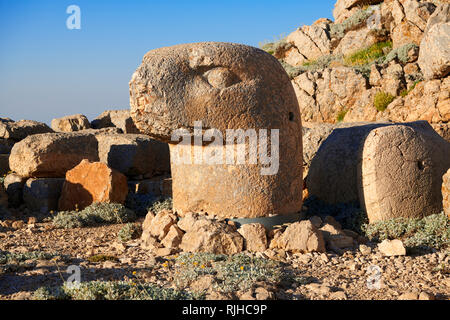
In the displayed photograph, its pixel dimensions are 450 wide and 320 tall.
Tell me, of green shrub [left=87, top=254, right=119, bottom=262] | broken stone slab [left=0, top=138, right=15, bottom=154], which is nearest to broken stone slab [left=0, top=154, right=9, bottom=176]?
broken stone slab [left=0, top=138, right=15, bottom=154]

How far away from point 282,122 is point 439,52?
9.27 metres

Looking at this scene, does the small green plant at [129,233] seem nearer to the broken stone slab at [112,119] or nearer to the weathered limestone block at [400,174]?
the weathered limestone block at [400,174]

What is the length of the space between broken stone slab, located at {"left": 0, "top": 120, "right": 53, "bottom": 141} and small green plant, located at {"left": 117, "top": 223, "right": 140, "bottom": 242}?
6.13 m

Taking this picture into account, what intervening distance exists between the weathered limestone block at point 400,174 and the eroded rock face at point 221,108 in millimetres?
1138

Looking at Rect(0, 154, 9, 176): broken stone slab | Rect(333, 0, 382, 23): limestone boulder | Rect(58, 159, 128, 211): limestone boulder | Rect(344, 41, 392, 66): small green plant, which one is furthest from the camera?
Rect(333, 0, 382, 23): limestone boulder

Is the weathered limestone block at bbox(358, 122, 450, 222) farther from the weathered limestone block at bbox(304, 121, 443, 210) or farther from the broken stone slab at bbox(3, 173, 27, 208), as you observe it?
the broken stone slab at bbox(3, 173, 27, 208)

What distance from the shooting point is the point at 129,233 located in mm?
5773

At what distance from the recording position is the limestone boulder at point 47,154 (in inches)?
317

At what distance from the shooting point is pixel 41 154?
26.4 feet

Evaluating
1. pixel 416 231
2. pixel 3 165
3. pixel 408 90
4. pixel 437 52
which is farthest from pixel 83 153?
pixel 437 52

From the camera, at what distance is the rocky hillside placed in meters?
12.2

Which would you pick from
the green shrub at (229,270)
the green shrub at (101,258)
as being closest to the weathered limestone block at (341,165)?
the green shrub at (229,270)
